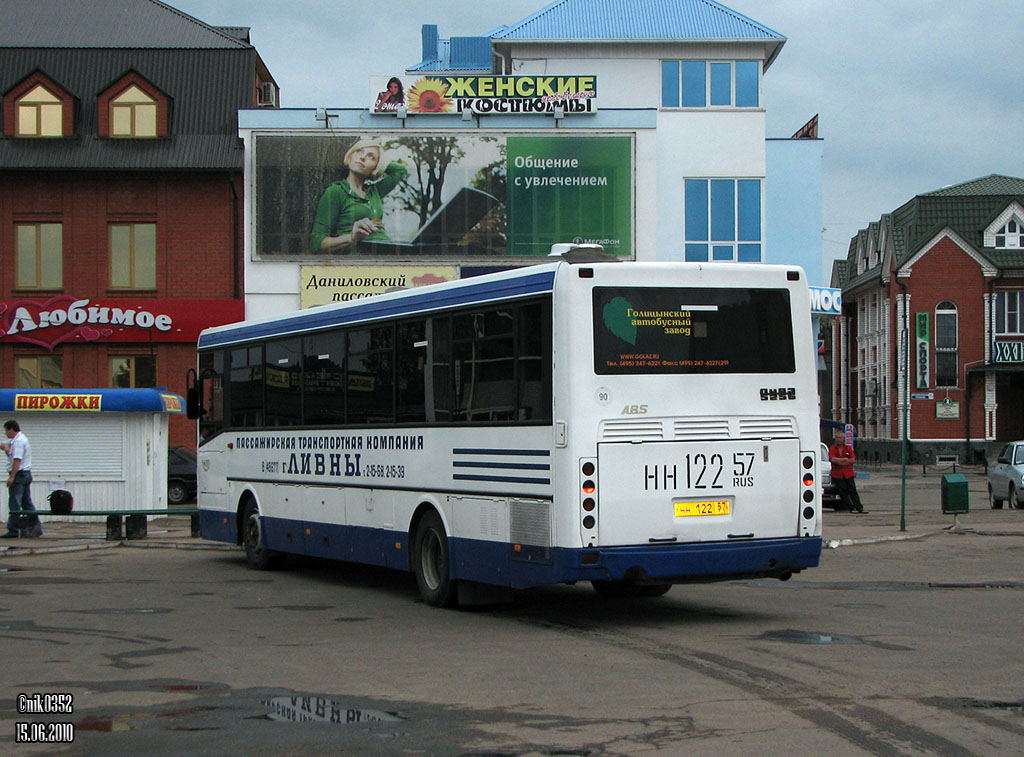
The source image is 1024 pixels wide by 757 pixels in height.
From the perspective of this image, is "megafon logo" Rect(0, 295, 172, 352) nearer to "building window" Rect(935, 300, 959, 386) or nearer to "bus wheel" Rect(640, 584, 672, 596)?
"bus wheel" Rect(640, 584, 672, 596)

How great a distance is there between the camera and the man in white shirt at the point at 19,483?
23312 millimetres

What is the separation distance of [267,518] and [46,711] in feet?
32.3

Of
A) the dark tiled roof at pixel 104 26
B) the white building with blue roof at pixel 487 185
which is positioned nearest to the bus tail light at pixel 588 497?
the white building with blue roof at pixel 487 185

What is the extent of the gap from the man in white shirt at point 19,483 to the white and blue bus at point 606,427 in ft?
36.8

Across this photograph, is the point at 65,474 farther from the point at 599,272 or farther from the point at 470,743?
the point at 470,743

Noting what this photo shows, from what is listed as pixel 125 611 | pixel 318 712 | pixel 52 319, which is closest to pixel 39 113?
A: pixel 52 319

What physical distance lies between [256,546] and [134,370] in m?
23.2

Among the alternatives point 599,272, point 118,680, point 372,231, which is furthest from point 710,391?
point 372,231

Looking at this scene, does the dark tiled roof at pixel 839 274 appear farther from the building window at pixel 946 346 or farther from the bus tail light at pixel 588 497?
the bus tail light at pixel 588 497

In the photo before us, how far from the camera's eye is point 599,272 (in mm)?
12016

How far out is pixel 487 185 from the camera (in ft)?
136

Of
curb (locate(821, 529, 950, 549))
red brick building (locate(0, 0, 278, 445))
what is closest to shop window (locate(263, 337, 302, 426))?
curb (locate(821, 529, 950, 549))

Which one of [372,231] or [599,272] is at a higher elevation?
[372,231]

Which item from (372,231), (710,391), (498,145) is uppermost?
(498,145)
